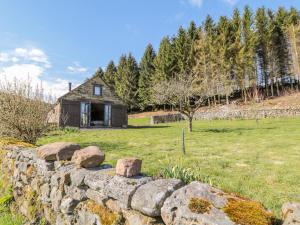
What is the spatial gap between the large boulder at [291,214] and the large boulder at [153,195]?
861mm

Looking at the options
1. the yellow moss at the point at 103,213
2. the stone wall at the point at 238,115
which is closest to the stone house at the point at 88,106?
the stone wall at the point at 238,115

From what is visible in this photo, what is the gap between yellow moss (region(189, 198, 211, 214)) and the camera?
64.5 inches

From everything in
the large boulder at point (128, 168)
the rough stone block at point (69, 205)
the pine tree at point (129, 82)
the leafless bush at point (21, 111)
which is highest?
the pine tree at point (129, 82)

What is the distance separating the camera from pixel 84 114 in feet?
76.0

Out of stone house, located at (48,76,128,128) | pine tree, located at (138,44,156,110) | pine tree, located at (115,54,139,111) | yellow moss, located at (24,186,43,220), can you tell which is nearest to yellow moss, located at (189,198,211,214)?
yellow moss, located at (24,186,43,220)

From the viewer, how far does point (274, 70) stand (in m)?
40.2

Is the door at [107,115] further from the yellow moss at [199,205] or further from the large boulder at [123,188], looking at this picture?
the yellow moss at [199,205]

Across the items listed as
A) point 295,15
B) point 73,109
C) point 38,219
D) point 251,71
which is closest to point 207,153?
point 38,219

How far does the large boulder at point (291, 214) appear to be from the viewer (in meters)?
1.42

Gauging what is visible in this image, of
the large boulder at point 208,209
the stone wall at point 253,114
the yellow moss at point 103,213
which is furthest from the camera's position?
the stone wall at point 253,114

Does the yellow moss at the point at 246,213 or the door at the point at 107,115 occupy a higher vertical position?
the door at the point at 107,115

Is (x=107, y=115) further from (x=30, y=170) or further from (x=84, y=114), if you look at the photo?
(x=30, y=170)

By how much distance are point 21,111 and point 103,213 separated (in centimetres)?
583

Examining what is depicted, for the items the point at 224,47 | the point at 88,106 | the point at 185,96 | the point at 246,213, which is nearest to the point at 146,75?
the point at 224,47
